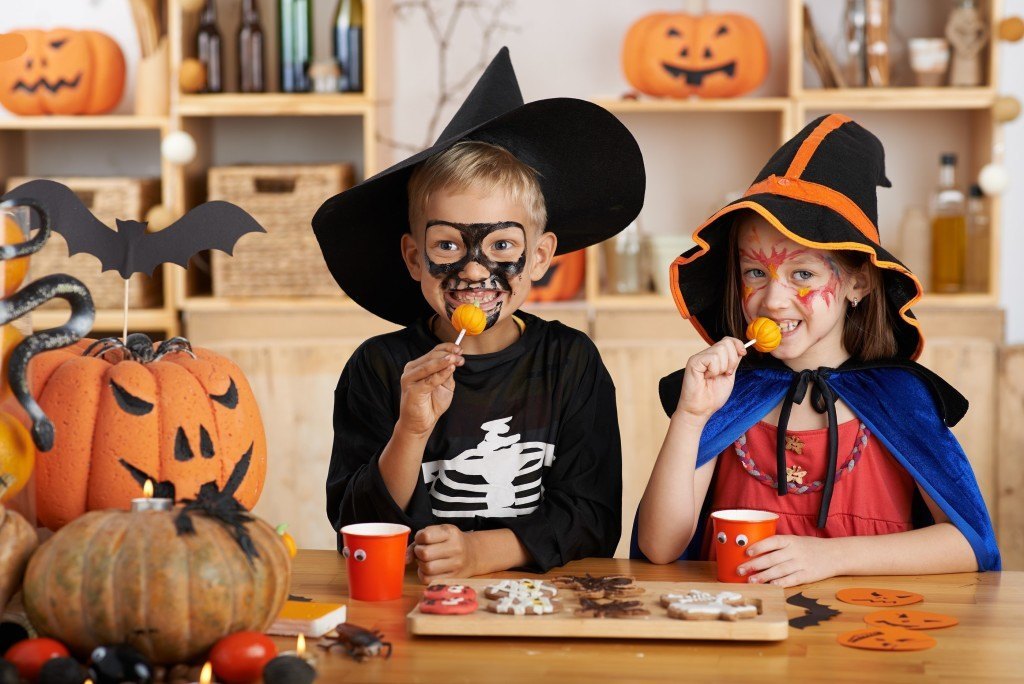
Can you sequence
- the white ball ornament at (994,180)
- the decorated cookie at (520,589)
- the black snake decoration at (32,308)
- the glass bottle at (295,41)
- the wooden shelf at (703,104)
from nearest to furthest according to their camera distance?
the black snake decoration at (32,308), the decorated cookie at (520,589), the white ball ornament at (994,180), the wooden shelf at (703,104), the glass bottle at (295,41)

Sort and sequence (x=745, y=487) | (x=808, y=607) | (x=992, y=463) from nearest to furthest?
1. (x=808, y=607)
2. (x=745, y=487)
3. (x=992, y=463)

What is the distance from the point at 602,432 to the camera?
5.69ft

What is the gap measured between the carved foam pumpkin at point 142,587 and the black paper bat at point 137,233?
399mm

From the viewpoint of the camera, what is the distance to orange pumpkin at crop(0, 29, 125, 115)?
3.44m

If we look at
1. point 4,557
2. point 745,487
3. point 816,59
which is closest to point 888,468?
point 745,487

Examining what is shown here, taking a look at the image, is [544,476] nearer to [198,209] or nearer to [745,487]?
[745,487]

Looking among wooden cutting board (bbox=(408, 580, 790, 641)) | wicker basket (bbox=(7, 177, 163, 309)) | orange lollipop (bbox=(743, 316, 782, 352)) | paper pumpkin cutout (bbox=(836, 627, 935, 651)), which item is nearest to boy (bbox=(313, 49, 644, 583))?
orange lollipop (bbox=(743, 316, 782, 352))

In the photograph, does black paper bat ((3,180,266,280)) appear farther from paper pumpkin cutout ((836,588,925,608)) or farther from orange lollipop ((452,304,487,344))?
paper pumpkin cutout ((836,588,925,608))

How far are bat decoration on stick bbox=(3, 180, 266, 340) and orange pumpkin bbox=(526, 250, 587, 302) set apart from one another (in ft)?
6.91

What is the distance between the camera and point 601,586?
4.27 feet

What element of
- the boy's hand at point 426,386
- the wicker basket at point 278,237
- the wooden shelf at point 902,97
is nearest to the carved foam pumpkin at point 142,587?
the boy's hand at point 426,386

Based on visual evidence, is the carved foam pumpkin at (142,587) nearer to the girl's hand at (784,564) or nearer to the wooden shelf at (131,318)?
the girl's hand at (784,564)

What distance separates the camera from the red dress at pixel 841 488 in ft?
5.63

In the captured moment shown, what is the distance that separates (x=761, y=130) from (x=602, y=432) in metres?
2.20
